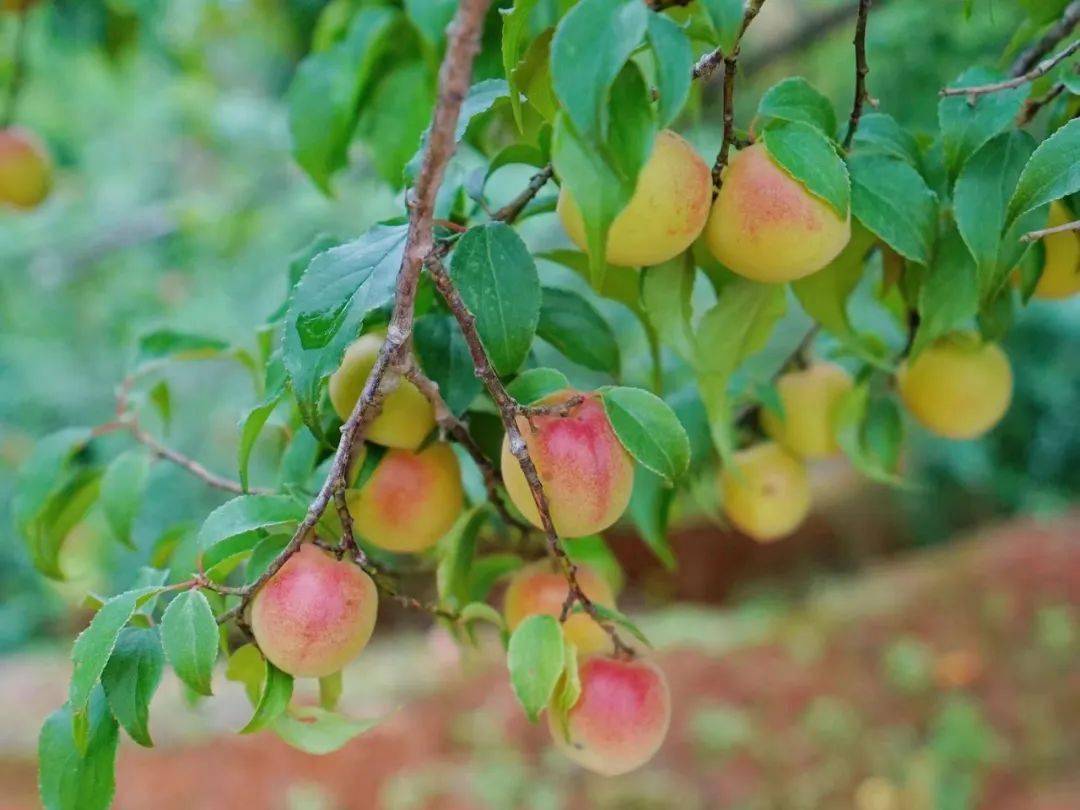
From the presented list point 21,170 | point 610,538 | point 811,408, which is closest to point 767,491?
point 811,408

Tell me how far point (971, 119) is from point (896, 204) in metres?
0.06

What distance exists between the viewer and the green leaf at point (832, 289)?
0.48 meters

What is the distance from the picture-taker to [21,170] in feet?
3.68

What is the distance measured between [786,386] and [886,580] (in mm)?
1840

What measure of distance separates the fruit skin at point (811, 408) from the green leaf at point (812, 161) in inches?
9.5

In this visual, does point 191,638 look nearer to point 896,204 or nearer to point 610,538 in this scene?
point 896,204

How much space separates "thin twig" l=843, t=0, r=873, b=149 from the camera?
0.41m

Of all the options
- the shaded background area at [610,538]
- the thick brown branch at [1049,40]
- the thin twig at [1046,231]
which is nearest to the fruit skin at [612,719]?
the thin twig at [1046,231]

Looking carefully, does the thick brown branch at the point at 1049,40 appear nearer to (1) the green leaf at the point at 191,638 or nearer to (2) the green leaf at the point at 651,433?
(2) the green leaf at the point at 651,433

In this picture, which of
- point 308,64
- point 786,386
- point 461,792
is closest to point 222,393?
point 461,792

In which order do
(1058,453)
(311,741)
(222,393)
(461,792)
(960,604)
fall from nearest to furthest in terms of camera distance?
(311,741), (461,792), (960,604), (222,393), (1058,453)

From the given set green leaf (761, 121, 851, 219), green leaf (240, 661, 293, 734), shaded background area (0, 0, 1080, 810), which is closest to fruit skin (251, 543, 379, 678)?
green leaf (240, 661, 293, 734)

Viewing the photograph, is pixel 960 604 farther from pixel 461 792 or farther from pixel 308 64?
pixel 308 64

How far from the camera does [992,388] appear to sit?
1.89 feet
